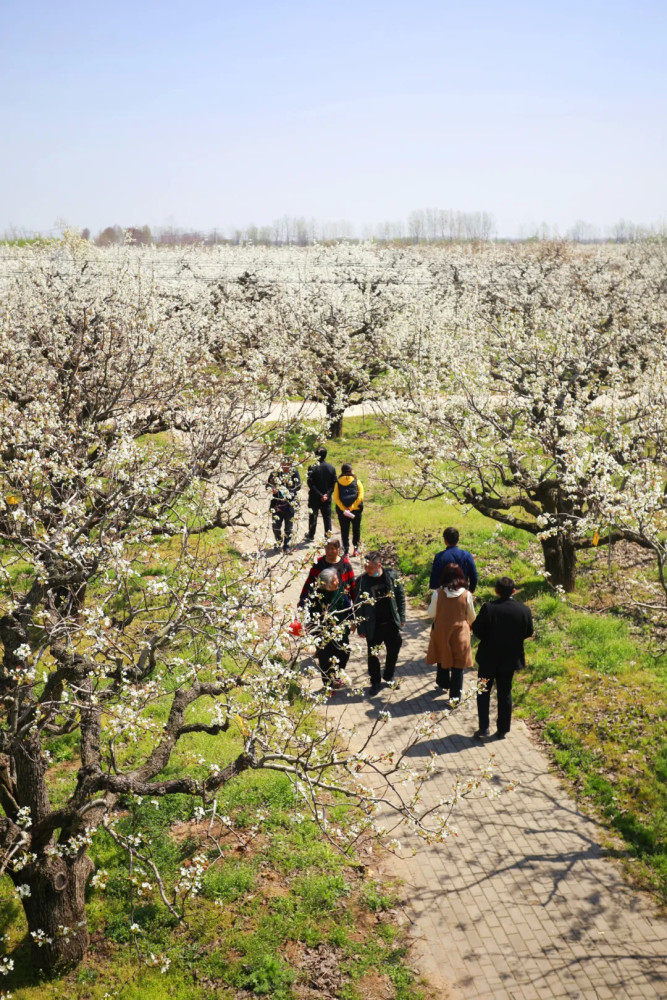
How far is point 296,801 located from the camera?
794 cm

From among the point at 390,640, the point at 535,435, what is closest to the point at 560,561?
the point at 535,435

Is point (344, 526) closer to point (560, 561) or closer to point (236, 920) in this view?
point (560, 561)

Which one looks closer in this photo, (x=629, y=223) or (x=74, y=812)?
(x=74, y=812)

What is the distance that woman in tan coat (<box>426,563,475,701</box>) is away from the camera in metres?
9.23

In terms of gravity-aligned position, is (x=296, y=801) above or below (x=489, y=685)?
below

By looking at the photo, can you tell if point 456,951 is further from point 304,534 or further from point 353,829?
point 304,534

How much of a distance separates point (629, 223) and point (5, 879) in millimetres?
181077

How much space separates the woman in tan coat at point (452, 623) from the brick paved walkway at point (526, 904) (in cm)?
106

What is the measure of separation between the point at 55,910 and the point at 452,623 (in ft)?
17.6

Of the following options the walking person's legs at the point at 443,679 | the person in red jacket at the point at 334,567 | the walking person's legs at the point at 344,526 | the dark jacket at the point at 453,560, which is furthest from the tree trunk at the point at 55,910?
the walking person's legs at the point at 344,526

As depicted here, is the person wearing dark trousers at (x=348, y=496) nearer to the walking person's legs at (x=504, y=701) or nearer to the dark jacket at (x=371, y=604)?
the dark jacket at (x=371, y=604)

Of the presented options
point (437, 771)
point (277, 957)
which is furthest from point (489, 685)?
point (277, 957)

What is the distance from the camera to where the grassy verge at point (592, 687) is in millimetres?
7742

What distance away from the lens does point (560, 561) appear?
41.5 feet
